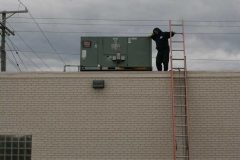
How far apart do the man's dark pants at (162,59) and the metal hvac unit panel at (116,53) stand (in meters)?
0.27

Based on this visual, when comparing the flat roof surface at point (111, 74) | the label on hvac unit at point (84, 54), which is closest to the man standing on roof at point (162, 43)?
the flat roof surface at point (111, 74)

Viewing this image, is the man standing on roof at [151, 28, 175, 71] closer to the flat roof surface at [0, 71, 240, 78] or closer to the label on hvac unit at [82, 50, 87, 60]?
the flat roof surface at [0, 71, 240, 78]

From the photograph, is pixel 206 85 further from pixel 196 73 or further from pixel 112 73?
pixel 112 73

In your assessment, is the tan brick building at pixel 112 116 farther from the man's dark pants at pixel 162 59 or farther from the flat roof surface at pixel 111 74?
the man's dark pants at pixel 162 59

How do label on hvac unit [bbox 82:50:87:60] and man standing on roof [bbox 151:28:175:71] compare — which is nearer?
man standing on roof [bbox 151:28:175:71]

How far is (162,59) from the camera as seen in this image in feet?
51.7

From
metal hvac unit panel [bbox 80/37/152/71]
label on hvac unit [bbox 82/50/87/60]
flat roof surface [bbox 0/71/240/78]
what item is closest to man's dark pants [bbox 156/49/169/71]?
metal hvac unit panel [bbox 80/37/152/71]

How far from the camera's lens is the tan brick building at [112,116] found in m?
14.7

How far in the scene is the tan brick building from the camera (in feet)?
48.3

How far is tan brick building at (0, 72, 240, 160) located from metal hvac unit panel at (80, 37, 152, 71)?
2.07ft

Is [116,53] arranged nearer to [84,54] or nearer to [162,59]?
[84,54]

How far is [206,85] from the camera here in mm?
14930

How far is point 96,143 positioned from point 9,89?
10.2ft

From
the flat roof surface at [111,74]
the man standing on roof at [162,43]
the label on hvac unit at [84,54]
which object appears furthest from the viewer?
the label on hvac unit at [84,54]
